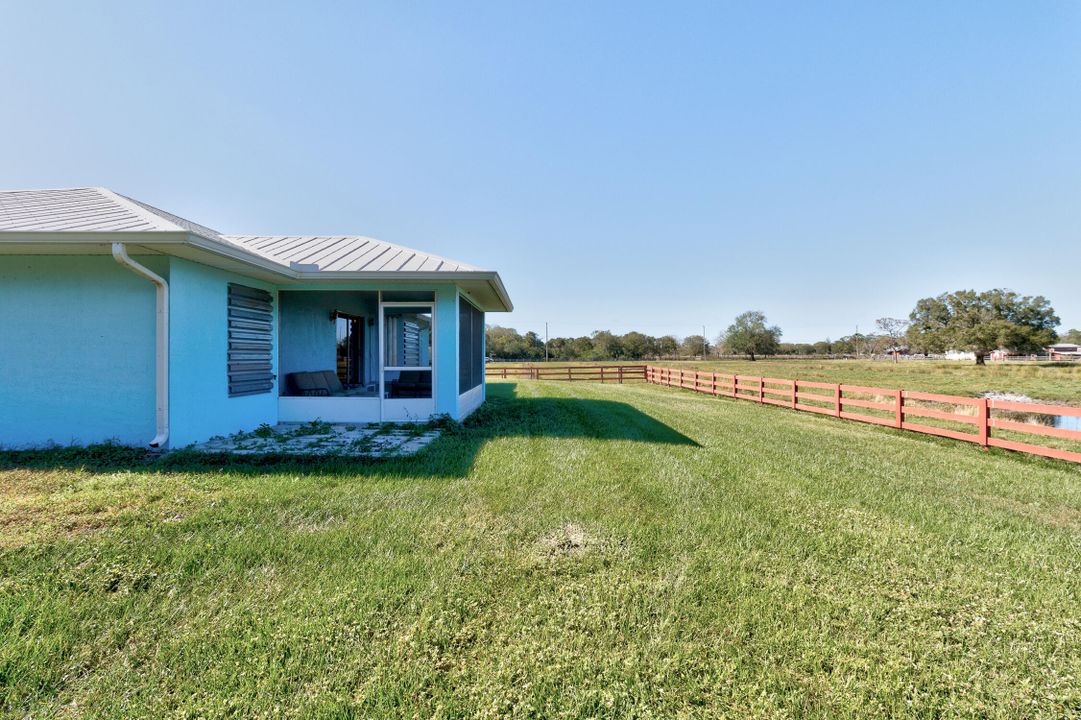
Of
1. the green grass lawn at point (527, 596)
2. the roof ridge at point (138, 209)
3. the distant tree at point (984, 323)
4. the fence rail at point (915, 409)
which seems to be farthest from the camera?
the distant tree at point (984, 323)

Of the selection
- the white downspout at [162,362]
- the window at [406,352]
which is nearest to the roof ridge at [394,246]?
the window at [406,352]

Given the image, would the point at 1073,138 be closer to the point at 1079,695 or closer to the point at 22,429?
the point at 1079,695

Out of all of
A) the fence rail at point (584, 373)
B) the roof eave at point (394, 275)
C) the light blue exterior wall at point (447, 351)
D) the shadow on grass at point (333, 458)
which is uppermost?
the roof eave at point (394, 275)

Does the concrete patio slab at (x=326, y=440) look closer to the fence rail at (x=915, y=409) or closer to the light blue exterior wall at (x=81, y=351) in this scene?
the light blue exterior wall at (x=81, y=351)

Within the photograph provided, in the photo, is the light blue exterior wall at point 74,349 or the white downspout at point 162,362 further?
the light blue exterior wall at point 74,349

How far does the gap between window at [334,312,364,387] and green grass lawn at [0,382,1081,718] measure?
18.9 ft

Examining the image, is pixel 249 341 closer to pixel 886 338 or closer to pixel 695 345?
pixel 695 345

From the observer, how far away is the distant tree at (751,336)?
68.6 m

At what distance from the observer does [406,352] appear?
12258 millimetres

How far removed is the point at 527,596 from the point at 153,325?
611 centimetres

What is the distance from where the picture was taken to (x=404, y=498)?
3.78m

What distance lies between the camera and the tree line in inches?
1804

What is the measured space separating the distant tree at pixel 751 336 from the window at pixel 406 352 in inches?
2612

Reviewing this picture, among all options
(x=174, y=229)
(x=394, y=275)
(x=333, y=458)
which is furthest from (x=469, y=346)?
(x=174, y=229)
